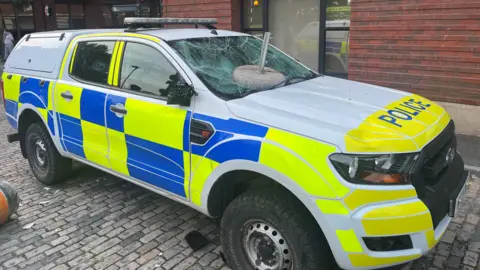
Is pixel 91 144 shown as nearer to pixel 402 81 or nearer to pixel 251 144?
pixel 251 144

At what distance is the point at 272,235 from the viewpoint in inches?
107

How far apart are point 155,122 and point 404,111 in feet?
6.07

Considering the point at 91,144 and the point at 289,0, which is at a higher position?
the point at 289,0

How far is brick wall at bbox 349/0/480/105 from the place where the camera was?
19.5ft

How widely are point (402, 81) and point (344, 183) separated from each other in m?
4.91

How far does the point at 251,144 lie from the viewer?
105 inches

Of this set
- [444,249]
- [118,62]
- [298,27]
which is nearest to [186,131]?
[118,62]

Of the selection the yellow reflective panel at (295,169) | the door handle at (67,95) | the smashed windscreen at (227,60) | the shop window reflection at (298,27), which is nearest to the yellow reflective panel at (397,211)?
the yellow reflective panel at (295,169)

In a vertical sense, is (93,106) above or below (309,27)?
below

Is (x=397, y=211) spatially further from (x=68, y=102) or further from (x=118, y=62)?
(x=68, y=102)

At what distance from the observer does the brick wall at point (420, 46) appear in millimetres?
5945

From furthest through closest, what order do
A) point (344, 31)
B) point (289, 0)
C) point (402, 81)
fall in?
1. point (289, 0)
2. point (344, 31)
3. point (402, 81)


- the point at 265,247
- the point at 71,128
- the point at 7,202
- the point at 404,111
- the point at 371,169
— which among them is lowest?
the point at 7,202

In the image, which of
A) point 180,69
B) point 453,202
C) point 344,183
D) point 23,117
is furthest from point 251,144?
point 23,117
